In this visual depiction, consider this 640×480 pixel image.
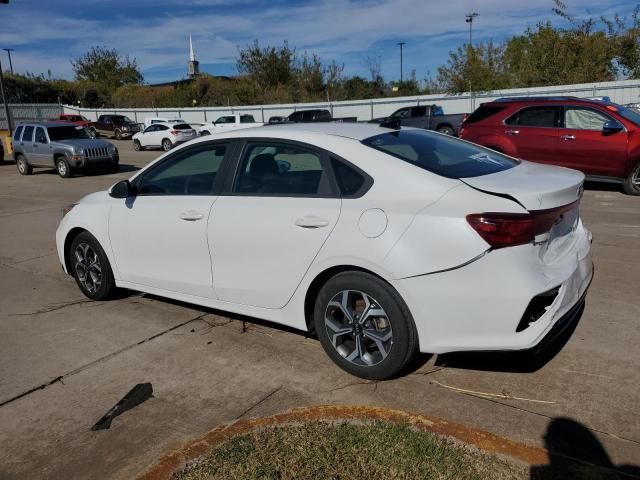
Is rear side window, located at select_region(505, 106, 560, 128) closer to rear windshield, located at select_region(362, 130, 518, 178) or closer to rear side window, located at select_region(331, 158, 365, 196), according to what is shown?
rear windshield, located at select_region(362, 130, 518, 178)

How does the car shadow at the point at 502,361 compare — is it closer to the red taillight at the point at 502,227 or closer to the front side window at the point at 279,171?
the red taillight at the point at 502,227

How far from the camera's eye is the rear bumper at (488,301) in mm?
3027

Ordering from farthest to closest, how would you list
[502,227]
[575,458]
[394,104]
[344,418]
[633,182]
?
[394,104] < [633,182] < [344,418] < [502,227] < [575,458]

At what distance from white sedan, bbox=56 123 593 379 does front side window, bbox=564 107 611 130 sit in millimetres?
6855

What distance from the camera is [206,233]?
4168 millimetres

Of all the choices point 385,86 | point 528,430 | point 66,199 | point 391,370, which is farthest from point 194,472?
point 385,86

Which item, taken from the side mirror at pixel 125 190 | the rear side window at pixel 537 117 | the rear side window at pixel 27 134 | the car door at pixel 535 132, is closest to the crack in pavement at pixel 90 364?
the side mirror at pixel 125 190

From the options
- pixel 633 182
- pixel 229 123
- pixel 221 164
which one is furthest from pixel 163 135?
pixel 221 164

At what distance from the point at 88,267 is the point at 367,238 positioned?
3215 millimetres

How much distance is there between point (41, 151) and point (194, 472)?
60.2 ft

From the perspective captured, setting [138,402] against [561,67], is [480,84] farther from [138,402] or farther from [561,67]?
[138,402]

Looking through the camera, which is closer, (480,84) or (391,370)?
(391,370)

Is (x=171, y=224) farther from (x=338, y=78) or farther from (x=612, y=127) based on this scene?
(x=338, y=78)

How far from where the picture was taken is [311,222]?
3.59 m
